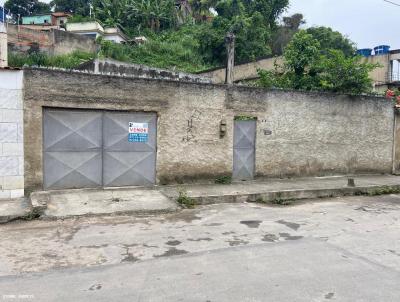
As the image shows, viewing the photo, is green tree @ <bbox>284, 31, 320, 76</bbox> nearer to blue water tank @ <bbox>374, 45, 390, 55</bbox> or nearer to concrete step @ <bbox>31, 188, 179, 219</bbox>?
concrete step @ <bbox>31, 188, 179, 219</bbox>

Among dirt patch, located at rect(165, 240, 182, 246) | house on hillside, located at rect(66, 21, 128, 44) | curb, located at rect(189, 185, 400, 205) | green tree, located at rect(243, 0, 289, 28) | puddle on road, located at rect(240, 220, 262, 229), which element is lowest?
dirt patch, located at rect(165, 240, 182, 246)

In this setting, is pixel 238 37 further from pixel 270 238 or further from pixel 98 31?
pixel 270 238

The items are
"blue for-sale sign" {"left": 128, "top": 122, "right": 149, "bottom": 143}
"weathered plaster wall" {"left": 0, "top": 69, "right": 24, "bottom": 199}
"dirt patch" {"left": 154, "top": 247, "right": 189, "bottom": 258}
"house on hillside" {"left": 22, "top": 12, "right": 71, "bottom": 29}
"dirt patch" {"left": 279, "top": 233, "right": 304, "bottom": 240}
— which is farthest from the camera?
"house on hillside" {"left": 22, "top": 12, "right": 71, "bottom": 29}

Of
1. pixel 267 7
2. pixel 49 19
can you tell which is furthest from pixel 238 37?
pixel 49 19

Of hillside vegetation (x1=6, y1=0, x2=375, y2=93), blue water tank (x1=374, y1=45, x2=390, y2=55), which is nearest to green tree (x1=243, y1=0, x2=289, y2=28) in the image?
hillside vegetation (x1=6, y1=0, x2=375, y2=93)

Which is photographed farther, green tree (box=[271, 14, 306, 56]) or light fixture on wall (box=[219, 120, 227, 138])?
green tree (box=[271, 14, 306, 56])

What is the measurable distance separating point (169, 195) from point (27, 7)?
6184cm

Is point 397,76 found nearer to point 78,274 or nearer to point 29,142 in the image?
point 29,142

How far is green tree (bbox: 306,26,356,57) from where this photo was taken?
40456mm

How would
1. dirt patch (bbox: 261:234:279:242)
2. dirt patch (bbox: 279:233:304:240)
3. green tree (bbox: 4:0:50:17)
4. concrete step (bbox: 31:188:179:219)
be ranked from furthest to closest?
green tree (bbox: 4:0:50:17) < concrete step (bbox: 31:188:179:219) < dirt patch (bbox: 279:233:304:240) < dirt patch (bbox: 261:234:279:242)

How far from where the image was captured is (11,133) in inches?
350

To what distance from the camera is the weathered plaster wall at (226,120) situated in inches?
366

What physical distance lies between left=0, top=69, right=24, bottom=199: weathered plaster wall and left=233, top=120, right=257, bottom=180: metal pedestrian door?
19.4 ft

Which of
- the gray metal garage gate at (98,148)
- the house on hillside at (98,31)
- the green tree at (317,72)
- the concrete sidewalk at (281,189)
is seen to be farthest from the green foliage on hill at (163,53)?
the gray metal garage gate at (98,148)
